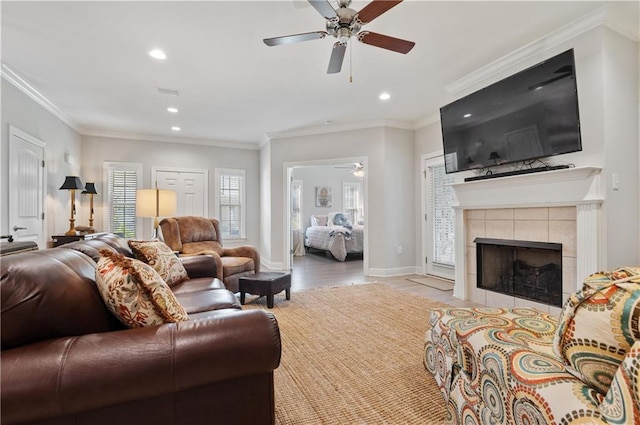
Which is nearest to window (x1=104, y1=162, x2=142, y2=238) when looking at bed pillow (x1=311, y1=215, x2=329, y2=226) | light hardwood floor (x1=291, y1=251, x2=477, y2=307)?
light hardwood floor (x1=291, y1=251, x2=477, y2=307)

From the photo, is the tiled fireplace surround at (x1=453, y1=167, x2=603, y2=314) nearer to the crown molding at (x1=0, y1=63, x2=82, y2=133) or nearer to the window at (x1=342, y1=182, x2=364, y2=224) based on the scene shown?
the crown molding at (x1=0, y1=63, x2=82, y2=133)

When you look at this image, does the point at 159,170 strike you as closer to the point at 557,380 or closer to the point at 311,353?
the point at 311,353

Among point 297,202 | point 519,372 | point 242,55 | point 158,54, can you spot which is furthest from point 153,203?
point 297,202

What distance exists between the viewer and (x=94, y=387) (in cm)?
92

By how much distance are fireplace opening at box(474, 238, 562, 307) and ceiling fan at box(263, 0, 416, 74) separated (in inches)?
93.9

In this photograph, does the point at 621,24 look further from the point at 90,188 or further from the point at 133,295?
the point at 90,188

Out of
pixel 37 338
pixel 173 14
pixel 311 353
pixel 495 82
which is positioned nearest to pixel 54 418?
pixel 37 338

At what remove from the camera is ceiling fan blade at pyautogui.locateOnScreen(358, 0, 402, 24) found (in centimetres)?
189

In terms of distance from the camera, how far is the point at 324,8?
197 cm

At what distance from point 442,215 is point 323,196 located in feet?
16.5

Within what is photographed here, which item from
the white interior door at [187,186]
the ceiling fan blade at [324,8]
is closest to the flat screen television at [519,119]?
the ceiling fan blade at [324,8]

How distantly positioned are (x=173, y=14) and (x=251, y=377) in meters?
2.72

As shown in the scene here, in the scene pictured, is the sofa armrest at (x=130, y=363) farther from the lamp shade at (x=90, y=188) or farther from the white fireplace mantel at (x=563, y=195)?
the lamp shade at (x=90, y=188)

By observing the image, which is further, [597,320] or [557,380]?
[557,380]
